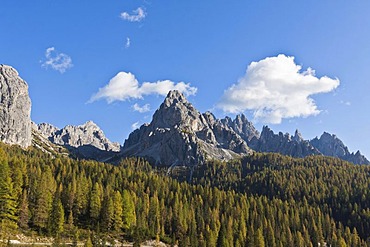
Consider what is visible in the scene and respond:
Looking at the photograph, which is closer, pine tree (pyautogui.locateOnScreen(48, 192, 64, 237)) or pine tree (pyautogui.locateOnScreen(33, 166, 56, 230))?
pine tree (pyautogui.locateOnScreen(48, 192, 64, 237))

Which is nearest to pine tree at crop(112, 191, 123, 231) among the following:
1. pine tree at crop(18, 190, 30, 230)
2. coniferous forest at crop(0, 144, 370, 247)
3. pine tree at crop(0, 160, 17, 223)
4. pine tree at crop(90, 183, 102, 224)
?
coniferous forest at crop(0, 144, 370, 247)

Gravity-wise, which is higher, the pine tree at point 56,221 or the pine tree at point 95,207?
the pine tree at point 95,207

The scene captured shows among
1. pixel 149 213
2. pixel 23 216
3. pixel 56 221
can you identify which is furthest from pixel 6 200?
pixel 149 213

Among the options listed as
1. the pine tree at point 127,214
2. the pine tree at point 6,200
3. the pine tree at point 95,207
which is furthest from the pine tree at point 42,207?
the pine tree at point 127,214

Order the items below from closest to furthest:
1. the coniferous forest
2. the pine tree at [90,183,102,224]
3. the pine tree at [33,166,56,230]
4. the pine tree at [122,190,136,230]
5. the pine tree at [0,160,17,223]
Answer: the pine tree at [0,160,17,223] → the pine tree at [33,166,56,230] → the coniferous forest → the pine tree at [90,183,102,224] → the pine tree at [122,190,136,230]

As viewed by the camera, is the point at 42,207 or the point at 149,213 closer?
the point at 42,207

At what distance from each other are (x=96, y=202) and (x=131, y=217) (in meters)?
13.3

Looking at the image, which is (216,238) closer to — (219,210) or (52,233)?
(219,210)

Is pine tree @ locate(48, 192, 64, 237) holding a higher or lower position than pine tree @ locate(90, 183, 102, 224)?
lower

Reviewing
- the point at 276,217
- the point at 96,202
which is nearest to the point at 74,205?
the point at 96,202

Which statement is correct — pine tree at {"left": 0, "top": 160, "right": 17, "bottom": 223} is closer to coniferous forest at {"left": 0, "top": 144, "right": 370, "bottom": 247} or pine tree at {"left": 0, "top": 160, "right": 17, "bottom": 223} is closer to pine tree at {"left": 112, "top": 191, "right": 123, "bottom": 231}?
coniferous forest at {"left": 0, "top": 144, "right": 370, "bottom": 247}

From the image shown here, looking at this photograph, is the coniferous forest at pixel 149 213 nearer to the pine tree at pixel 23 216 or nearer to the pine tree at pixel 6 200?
the pine tree at pixel 6 200

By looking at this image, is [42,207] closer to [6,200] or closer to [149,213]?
[6,200]

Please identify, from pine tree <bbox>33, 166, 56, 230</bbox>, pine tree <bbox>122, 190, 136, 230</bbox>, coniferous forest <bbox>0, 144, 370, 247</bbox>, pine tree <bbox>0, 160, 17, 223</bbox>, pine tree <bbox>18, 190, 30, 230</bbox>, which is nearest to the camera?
pine tree <bbox>18, 190, 30, 230</bbox>
